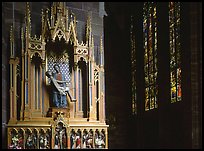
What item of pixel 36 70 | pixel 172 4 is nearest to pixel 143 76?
pixel 172 4

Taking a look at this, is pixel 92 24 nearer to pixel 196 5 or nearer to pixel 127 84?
pixel 196 5

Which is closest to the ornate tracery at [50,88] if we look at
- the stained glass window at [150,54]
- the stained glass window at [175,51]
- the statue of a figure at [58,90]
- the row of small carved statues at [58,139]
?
the row of small carved statues at [58,139]

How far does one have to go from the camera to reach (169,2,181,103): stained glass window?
13.8 meters

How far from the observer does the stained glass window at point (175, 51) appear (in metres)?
13.8

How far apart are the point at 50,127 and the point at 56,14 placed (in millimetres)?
2547

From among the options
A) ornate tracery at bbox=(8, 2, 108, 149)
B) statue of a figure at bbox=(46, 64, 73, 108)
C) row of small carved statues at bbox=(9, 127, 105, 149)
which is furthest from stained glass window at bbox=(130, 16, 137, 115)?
statue of a figure at bbox=(46, 64, 73, 108)

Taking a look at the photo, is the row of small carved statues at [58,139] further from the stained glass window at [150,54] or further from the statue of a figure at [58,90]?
the stained glass window at [150,54]

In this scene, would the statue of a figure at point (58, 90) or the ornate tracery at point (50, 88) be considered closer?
the ornate tracery at point (50, 88)

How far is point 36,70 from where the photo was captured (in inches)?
435

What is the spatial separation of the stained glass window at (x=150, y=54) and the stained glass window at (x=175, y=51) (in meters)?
1.48

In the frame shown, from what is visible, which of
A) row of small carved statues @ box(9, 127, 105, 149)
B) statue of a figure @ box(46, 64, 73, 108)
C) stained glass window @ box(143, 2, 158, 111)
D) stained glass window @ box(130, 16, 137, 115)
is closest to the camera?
row of small carved statues @ box(9, 127, 105, 149)

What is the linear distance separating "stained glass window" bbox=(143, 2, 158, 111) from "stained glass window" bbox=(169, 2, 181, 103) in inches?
58.4

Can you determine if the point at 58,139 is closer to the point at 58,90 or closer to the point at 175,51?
the point at 58,90

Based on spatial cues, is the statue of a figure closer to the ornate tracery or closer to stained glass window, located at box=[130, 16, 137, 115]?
the ornate tracery
